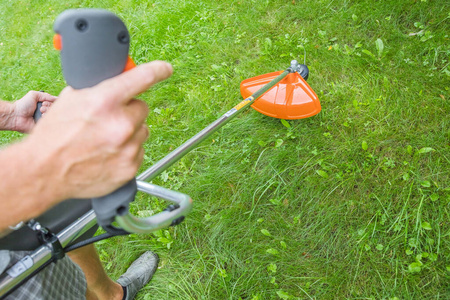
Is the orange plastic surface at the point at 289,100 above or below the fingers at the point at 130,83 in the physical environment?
below

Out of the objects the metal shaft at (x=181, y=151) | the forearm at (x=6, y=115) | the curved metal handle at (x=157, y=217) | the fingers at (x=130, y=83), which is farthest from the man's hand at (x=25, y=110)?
the fingers at (x=130, y=83)

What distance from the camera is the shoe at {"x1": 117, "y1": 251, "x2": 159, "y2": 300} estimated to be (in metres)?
2.27

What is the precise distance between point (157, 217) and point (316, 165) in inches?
66.3

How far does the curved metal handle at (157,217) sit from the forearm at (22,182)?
20 centimetres

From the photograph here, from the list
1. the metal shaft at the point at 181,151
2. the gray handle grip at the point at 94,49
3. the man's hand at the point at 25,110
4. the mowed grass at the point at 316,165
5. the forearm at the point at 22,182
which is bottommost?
the mowed grass at the point at 316,165

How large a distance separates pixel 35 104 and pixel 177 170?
4.11 feet

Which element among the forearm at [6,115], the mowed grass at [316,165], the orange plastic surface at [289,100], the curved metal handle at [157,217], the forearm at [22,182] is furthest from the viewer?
the orange plastic surface at [289,100]

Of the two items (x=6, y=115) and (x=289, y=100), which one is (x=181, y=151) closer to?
(x=6, y=115)

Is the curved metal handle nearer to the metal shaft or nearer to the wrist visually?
the metal shaft

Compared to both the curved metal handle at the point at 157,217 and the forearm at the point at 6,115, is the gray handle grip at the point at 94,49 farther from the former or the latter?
the forearm at the point at 6,115

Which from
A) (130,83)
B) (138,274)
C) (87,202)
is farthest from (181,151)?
(138,274)

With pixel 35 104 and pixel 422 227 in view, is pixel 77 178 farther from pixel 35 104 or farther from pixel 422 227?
pixel 422 227

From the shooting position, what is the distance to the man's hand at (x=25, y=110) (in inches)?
69.2

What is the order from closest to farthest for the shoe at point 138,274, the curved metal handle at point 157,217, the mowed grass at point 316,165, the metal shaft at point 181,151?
the curved metal handle at point 157,217 < the metal shaft at point 181,151 < the mowed grass at point 316,165 < the shoe at point 138,274
